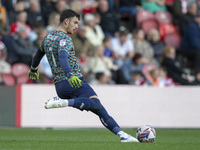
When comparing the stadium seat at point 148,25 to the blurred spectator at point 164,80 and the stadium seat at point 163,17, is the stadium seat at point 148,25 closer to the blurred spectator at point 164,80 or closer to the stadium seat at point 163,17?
the stadium seat at point 163,17

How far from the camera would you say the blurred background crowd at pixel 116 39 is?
52.4 ft

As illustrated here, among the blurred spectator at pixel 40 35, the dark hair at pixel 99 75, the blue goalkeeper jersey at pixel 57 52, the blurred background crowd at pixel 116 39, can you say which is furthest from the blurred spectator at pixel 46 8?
the blue goalkeeper jersey at pixel 57 52

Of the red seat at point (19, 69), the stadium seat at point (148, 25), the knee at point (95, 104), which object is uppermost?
the knee at point (95, 104)

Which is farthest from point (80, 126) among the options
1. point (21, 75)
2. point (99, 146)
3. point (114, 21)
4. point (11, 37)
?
point (99, 146)

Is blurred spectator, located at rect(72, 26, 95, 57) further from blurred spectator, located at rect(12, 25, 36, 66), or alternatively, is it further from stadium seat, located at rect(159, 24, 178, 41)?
stadium seat, located at rect(159, 24, 178, 41)

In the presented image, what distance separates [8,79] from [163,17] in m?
6.73

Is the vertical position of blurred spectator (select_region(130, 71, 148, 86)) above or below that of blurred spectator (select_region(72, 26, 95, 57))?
below

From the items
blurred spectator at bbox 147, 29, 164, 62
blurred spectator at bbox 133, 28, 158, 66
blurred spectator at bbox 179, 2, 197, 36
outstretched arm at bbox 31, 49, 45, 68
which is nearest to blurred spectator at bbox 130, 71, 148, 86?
blurred spectator at bbox 133, 28, 158, 66

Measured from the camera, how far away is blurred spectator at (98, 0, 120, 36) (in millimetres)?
18438

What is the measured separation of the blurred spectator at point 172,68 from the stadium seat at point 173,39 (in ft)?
6.71

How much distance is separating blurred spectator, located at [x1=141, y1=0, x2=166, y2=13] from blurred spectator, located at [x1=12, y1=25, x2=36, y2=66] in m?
5.46

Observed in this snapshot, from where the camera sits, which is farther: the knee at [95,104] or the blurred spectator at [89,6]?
the blurred spectator at [89,6]

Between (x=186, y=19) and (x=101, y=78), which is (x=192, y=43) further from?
(x=101, y=78)

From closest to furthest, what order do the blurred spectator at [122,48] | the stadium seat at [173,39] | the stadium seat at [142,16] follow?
the blurred spectator at [122,48], the stadium seat at [173,39], the stadium seat at [142,16]
